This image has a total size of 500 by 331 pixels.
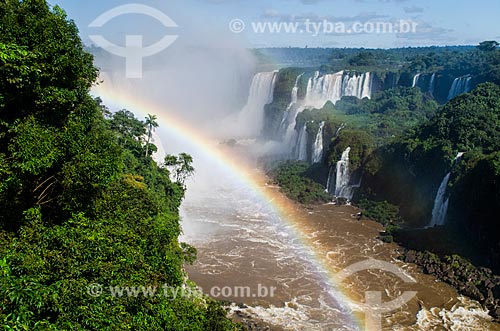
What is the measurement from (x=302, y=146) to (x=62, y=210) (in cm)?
3458

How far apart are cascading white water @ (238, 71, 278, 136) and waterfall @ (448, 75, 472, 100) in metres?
20.9

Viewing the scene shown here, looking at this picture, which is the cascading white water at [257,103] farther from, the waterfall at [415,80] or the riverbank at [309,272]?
the riverbank at [309,272]

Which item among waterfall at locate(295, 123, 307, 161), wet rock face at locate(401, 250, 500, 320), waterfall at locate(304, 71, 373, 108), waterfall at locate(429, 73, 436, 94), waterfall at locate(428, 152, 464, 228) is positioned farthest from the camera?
waterfall at locate(429, 73, 436, 94)

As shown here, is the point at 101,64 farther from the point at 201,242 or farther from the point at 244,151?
the point at 201,242

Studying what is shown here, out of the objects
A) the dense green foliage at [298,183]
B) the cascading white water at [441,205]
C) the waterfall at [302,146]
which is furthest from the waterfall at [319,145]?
the cascading white water at [441,205]

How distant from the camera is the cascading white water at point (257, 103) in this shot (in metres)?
55.6

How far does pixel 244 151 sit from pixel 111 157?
38716mm

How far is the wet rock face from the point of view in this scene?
18.1 meters

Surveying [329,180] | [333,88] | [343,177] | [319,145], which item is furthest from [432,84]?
[329,180]

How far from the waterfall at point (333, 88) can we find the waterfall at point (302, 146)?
10.5 metres

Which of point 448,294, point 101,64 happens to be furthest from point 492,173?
point 101,64

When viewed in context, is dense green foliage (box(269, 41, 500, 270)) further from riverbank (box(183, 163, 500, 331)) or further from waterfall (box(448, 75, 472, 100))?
riverbank (box(183, 163, 500, 331))

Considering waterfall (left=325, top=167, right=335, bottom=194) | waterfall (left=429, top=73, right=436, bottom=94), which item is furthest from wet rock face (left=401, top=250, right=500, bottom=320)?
waterfall (left=429, top=73, right=436, bottom=94)

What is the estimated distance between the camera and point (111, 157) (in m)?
8.14
